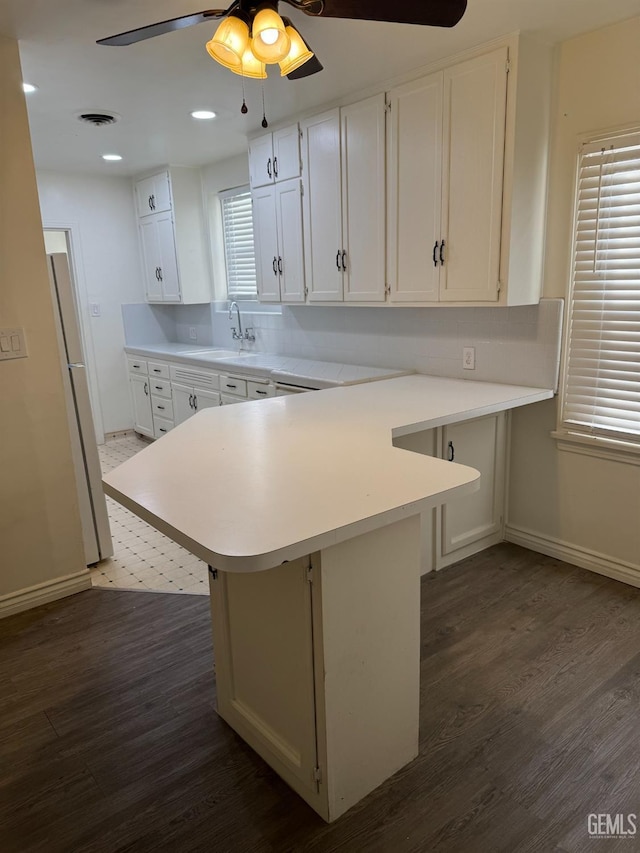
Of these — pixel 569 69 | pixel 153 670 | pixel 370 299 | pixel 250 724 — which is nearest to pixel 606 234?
pixel 569 69

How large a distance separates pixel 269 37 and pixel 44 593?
2.49 m

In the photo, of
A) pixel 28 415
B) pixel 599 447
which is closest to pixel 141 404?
pixel 28 415

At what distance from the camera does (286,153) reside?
3488mm

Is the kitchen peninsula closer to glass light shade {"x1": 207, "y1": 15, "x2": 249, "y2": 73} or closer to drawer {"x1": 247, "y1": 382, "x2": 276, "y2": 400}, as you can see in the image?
glass light shade {"x1": 207, "y1": 15, "x2": 249, "y2": 73}

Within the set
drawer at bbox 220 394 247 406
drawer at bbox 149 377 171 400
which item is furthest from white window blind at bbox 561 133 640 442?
drawer at bbox 149 377 171 400

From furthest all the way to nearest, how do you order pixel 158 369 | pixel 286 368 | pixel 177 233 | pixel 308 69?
pixel 158 369, pixel 177 233, pixel 286 368, pixel 308 69

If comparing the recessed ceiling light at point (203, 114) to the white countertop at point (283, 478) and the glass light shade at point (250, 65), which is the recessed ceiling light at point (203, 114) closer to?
the glass light shade at point (250, 65)

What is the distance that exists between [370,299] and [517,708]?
6.96ft

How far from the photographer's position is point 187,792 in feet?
5.45

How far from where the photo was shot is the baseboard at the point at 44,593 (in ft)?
8.60

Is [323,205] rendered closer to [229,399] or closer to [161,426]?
[229,399]

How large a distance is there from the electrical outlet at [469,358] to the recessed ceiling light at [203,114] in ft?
6.57

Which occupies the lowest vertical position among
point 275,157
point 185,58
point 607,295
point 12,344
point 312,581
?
point 312,581

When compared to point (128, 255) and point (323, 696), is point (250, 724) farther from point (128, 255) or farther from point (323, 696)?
point (128, 255)
